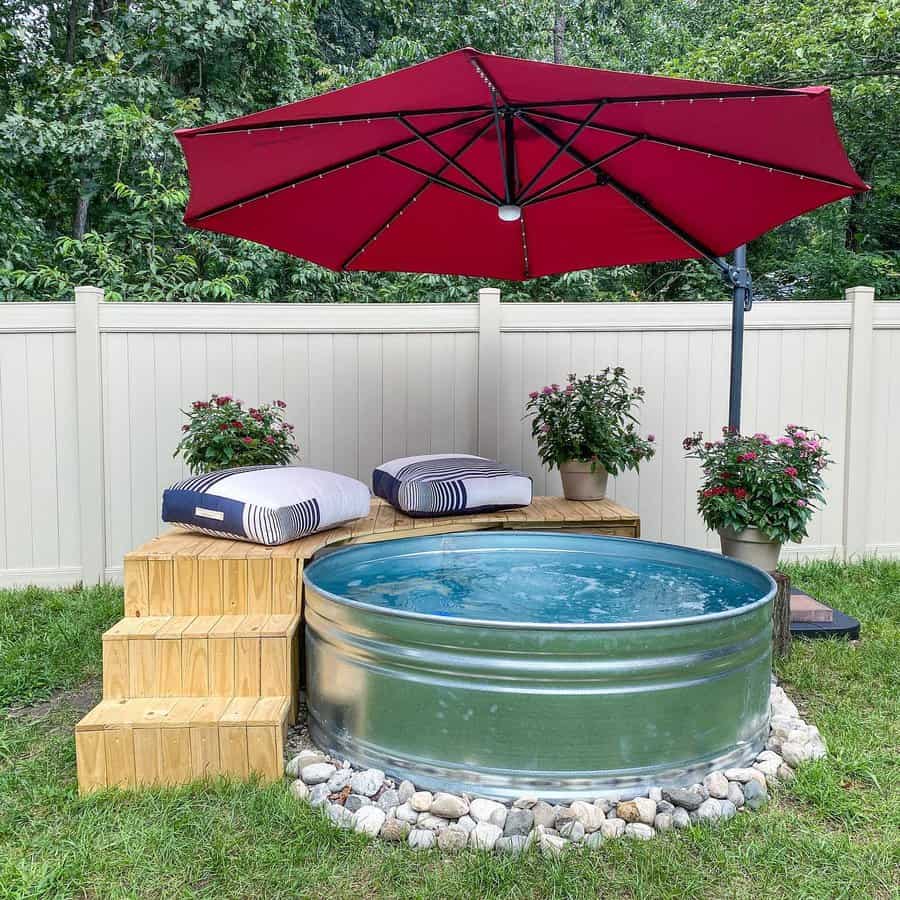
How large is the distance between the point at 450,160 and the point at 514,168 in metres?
0.30

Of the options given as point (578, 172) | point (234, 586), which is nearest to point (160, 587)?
point (234, 586)

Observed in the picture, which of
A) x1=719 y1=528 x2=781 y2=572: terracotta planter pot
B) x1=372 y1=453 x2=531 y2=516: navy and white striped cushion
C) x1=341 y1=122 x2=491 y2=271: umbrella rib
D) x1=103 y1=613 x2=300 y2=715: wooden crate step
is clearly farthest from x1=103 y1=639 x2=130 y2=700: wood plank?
x1=719 y1=528 x2=781 y2=572: terracotta planter pot

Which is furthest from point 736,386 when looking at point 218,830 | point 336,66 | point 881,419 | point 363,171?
point 336,66

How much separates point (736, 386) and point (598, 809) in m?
2.56

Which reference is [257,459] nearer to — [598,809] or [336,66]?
[598,809]

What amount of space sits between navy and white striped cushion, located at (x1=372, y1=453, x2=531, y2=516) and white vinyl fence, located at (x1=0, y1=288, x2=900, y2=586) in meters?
1.01

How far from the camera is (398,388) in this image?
4.98 metres

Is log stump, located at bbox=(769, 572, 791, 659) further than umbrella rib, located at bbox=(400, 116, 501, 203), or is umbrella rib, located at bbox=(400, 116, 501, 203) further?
log stump, located at bbox=(769, 572, 791, 659)

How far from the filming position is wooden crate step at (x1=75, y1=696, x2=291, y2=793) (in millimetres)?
2486

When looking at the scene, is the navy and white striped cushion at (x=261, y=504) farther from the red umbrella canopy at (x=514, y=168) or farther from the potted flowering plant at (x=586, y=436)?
the potted flowering plant at (x=586, y=436)

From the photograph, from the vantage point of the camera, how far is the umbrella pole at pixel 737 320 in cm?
408

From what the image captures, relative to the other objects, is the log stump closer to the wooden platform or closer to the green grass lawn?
the green grass lawn

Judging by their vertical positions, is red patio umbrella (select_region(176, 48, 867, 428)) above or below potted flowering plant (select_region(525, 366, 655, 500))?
above

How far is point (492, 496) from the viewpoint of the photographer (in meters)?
3.89
